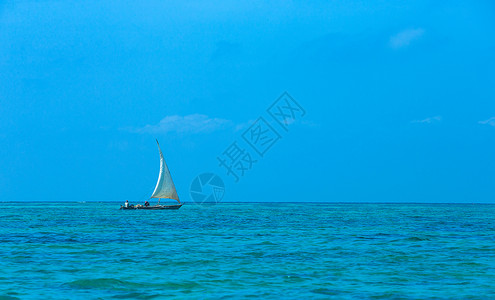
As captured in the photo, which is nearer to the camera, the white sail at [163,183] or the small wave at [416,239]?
the small wave at [416,239]

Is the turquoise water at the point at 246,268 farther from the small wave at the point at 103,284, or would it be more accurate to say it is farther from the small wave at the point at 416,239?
the small wave at the point at 416,239

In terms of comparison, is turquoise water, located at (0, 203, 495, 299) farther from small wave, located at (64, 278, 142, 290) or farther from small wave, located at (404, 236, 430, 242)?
small wave, located at (404, 236, 430, 242)

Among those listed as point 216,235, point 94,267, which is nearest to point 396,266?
point 94,267

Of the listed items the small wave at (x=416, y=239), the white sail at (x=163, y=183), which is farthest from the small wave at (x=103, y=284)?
the white sail at (x=163, y=183)

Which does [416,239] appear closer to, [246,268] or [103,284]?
[246,268]

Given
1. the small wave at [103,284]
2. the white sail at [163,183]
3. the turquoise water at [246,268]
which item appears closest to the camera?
the turquoise water at [246,268]

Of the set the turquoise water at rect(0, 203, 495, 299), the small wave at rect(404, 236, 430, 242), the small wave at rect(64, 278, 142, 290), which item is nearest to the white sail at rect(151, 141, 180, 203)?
the turquoise water at rect(0, 203, 495, 299)

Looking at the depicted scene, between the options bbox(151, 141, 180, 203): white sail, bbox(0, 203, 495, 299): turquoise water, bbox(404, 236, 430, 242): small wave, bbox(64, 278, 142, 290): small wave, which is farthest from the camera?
bbox(151, 141, 180, 203): white sail

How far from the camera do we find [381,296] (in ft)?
51.8

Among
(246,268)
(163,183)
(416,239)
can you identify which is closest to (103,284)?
(246,268)

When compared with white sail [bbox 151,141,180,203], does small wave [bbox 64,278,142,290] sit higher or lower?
lower

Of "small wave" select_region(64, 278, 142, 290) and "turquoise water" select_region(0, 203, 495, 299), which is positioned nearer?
"turquoise water" select_region(0, 203, 495, 299)

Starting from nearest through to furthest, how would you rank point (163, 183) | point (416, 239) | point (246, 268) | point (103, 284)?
point (103, 284) < point (246, 268) < point (416, 239) < point (163, 183)

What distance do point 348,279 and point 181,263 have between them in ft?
25.7
